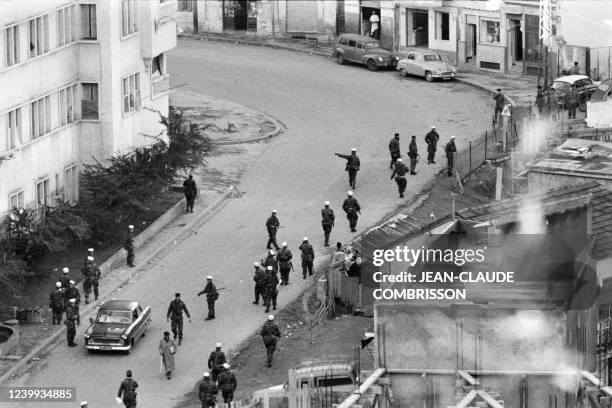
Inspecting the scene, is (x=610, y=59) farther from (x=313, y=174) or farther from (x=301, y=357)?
(x=301, y=357)

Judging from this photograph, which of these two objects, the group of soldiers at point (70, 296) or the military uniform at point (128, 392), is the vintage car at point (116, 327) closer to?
the group of soldiers at point (70, 296)

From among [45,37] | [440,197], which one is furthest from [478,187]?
[45,37]

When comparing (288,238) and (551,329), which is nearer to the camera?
(551,329)

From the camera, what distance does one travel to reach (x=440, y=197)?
8112 centimetres

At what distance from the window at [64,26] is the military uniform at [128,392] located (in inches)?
706

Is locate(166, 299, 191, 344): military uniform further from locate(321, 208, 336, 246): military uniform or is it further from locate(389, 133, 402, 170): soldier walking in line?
locate(389, 133, 402, 170): soldier walking in line

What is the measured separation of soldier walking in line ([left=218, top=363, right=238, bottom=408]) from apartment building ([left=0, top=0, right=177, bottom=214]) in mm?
12850

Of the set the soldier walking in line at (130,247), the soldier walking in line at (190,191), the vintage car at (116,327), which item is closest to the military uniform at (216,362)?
the vintage car at (116,327)

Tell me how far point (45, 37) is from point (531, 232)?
19.5 m

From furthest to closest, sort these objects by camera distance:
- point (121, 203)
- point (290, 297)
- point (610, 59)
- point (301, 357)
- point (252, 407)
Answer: point (610, 59)
point (121, 203)
point (290, 297)
point (301, 357)
point (252, 407)

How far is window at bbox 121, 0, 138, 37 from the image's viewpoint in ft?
261

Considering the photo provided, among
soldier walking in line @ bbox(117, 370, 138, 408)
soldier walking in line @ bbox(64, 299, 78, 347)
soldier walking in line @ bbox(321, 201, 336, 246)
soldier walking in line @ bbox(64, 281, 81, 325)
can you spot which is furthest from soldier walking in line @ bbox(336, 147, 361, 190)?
soldier walking in line @ bbox(117, 370, 138, 408)

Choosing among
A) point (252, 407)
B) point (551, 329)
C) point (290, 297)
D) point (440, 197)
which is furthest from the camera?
point (440, 197)

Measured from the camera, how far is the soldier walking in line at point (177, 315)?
67125mm
